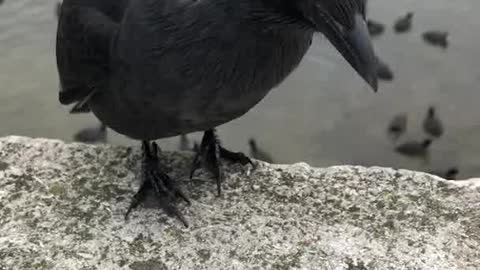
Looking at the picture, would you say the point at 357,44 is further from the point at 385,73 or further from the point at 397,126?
the point at 385,73

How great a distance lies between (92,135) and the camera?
702 centimetres

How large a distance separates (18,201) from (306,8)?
5.38 feet

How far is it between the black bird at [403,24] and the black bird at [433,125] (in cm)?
119

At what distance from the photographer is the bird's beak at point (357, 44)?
218 cm

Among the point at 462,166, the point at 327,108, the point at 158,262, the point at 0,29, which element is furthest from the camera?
the point at 0,29

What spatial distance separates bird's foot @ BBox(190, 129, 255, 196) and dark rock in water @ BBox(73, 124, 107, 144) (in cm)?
355

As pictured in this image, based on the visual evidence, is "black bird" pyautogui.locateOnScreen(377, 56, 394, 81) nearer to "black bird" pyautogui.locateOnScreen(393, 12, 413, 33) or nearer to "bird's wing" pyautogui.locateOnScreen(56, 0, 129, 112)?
"black bird" pyautogui.locateOnScreen(393, 12, 413, 33)

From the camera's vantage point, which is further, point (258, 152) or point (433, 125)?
point (433, 125)

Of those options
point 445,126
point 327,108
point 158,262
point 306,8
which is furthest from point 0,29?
point 306,8

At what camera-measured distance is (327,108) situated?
7418 mm

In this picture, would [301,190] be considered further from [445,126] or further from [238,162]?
[445,126]

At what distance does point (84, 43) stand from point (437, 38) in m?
5.37

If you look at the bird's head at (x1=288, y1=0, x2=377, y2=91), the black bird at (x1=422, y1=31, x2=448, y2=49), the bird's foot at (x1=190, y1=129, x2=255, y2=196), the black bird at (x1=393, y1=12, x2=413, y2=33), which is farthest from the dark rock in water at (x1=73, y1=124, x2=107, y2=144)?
the bird's head at (x1=288, y1=0, x2=377, y2=91)

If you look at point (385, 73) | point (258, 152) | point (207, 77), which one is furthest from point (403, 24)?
point (207, 77)
